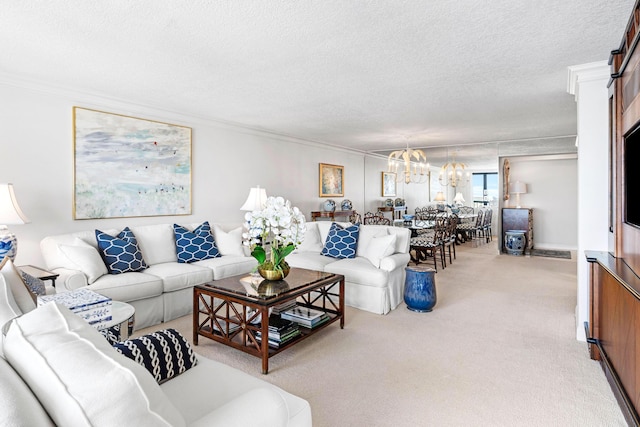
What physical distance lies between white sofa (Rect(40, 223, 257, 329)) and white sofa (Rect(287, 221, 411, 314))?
98 cm

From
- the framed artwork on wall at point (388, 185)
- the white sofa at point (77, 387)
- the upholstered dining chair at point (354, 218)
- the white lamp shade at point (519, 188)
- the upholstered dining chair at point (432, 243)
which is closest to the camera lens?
the white sofa at point (77, 387)

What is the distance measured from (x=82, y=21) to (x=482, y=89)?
3614mm

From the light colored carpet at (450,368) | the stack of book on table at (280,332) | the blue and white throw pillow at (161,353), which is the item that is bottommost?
the light colored carpet at (450,368)

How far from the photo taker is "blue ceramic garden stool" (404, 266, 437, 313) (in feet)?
12.6

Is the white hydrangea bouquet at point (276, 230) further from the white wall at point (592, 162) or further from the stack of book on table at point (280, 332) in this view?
the white wall at point (592, 162)

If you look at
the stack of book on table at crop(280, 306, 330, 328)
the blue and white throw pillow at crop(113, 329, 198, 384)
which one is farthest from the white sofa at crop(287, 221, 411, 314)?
the blue and white throw pillow at crop(113, 329, 198, 384)

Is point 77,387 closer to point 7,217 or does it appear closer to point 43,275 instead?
point 43,275

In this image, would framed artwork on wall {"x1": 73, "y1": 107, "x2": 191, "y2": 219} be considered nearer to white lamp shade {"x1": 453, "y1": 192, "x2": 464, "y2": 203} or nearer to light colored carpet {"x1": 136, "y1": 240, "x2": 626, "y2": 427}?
light colored carpet {"x1": 136, "y1": 240, "x2": 626, "y2": 427}

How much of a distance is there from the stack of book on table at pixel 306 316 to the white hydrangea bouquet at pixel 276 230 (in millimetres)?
387

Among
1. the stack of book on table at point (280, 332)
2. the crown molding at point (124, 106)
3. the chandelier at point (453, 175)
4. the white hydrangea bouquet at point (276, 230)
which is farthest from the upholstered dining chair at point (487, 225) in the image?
the stack of book on table at point (280, 332)

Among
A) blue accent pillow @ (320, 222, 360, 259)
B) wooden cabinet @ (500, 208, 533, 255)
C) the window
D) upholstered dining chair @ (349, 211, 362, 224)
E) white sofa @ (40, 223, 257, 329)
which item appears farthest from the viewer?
upholstered dining chair @ (349, 211, 362, 224)

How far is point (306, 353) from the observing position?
116 inches

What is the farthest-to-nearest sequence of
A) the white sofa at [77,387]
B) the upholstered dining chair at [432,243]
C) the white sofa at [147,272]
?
the upholstered dining chair at [432,243] < the white sofa at [147,272] < the white sofa at [77,387]

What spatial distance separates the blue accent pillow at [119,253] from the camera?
356 centimetres
